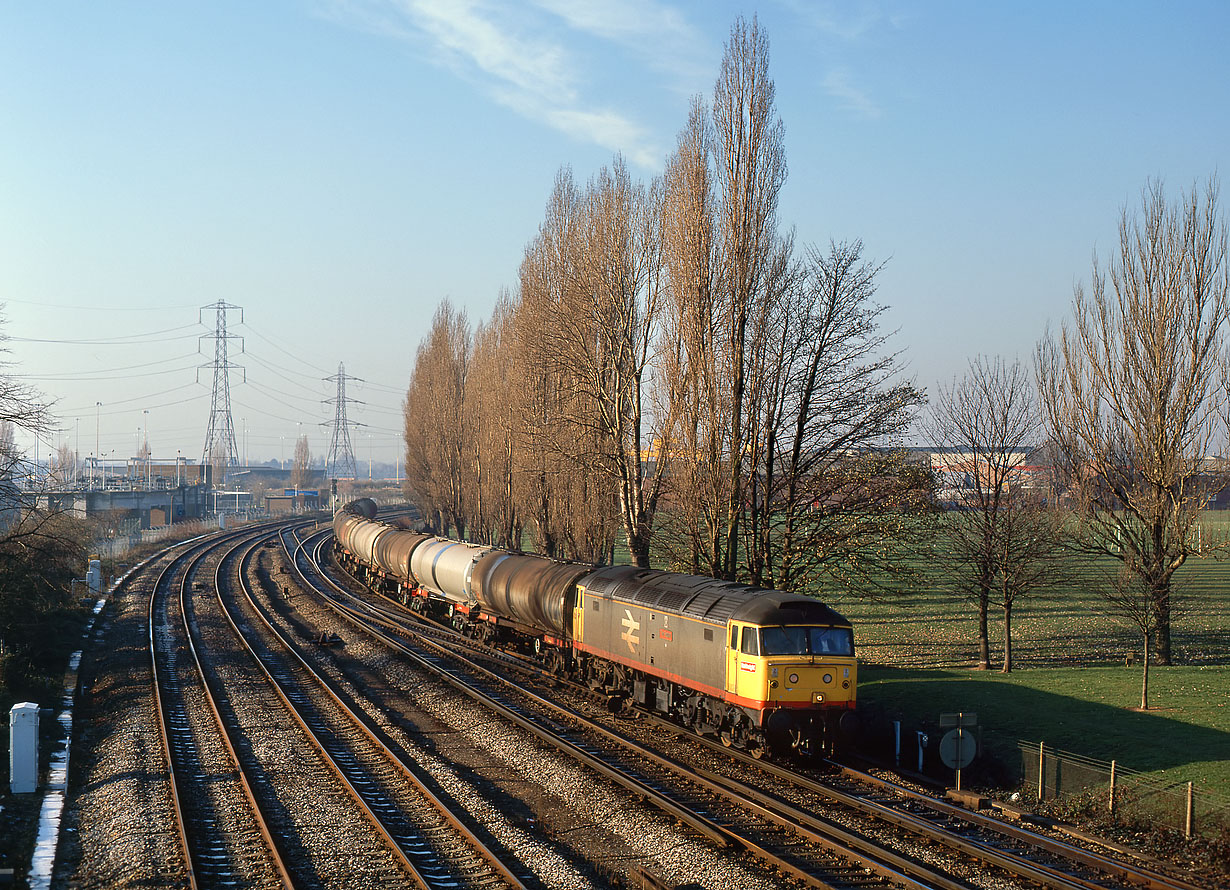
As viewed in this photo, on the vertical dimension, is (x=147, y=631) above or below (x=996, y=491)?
below

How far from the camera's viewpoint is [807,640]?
19.1m

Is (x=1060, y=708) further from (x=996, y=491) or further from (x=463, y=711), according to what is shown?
(x=463, y=711)

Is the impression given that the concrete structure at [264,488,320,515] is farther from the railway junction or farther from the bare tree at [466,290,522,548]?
the railway junction

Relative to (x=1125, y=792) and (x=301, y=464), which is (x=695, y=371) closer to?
(x=1125, y=792)

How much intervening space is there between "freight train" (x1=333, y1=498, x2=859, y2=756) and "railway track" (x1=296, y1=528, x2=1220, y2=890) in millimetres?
967

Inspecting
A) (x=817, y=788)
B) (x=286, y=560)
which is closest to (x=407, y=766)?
(x=817, y=788)

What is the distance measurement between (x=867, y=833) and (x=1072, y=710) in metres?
9.32

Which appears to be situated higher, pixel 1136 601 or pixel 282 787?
pixel 1136 601

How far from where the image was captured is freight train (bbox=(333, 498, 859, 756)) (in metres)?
18.9

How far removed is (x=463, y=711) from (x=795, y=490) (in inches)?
445

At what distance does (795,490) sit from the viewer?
1124 inches

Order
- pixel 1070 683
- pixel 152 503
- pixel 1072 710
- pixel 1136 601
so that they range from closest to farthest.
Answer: pixel 1072 710 < pixel 1070 683 < pixel 1136 601 < pixel 152 503

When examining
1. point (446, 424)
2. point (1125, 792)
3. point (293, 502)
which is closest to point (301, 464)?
point (293, 502)

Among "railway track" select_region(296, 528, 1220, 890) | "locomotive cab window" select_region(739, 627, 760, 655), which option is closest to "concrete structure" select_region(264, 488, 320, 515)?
"locomotive cab window" select_region(739, 627, 760, 655)
